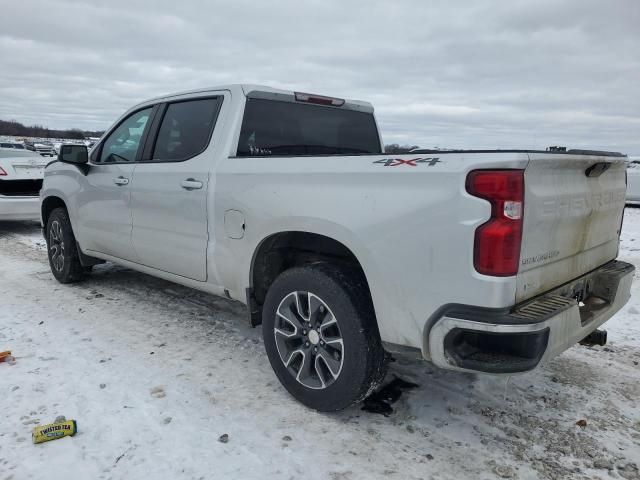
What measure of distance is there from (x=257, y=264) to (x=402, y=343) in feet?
3.93

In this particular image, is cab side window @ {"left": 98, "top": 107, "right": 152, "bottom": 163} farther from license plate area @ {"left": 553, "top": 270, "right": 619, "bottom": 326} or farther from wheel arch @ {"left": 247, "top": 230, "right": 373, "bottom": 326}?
license plate area @ {"left": 553, "top": 270, "right": 619, "bottom": 326}

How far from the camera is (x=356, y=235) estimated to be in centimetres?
263

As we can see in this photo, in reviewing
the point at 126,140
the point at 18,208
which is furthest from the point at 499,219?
the point at 18,208

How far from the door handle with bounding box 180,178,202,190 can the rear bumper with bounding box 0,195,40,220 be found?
19.3 feet

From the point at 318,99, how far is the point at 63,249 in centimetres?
333

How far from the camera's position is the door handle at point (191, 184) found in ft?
11.8

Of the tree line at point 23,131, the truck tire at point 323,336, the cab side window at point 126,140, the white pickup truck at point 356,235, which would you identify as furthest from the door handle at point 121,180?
the tree line at point 23,131

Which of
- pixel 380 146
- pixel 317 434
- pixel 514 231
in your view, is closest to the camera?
pixel 514 231

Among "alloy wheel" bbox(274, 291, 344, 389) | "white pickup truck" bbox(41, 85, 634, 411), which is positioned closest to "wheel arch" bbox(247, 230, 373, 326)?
"white pickup truck" bbox(41, 85, 634, 411)

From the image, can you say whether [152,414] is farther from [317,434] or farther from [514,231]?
[514,231]

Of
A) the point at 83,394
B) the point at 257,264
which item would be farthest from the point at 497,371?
the point at 83,394

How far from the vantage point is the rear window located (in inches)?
145

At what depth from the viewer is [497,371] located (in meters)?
2.26

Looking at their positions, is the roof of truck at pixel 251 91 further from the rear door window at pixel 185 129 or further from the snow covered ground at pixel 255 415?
the snow covered ground at pixel 255 415
